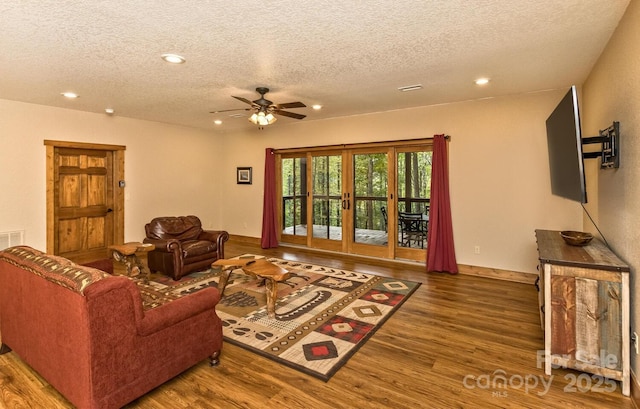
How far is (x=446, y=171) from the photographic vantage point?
16.4 feet

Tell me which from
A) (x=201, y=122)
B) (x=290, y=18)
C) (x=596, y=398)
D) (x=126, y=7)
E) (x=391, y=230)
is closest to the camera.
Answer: (x=596, y=398)

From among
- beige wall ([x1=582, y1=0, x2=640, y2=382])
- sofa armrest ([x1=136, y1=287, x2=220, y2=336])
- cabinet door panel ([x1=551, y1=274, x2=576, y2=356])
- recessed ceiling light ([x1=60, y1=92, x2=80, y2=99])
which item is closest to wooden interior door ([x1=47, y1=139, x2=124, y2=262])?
recessed ceiling light ([x1=60, y1=92, x2=80, y2=99])

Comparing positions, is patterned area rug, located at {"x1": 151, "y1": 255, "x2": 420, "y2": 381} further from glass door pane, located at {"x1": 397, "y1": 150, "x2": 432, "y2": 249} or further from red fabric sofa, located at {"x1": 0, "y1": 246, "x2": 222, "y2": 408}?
glass door pane, located at {"x1": 397, "y1": 150, "x2": 432, "y2": 249}

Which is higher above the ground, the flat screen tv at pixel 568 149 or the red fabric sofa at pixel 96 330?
the flat screen tv at pixel 568 149

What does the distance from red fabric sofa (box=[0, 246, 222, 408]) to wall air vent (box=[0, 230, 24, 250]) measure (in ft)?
10.0

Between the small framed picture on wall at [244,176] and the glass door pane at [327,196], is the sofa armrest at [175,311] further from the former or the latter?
the small framed picture on wall at [244,176]

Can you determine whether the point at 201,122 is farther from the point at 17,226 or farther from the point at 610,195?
the point at 610,195

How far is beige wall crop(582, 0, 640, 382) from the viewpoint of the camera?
2.12 meters

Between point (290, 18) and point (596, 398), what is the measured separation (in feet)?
11.0

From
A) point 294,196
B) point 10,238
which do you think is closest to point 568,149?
point 294,196

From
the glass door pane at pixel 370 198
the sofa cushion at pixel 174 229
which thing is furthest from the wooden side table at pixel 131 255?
the glass door pane at pixel 370 198

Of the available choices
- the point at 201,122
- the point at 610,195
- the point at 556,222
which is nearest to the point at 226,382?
the point at 610,195

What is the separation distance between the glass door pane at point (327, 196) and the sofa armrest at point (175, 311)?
407cm

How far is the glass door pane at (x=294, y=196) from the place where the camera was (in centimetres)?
671
